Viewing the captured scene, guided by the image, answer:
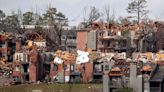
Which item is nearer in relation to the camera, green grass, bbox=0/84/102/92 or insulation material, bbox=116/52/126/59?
green grass, bbox=0/84/102/92

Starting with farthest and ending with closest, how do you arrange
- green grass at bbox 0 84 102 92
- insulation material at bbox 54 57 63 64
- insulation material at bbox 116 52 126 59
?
1. insulation material at bbox 54 57 63 64
2. insulation material at bbox 116 52 126 59
3. green grass at bbox 0 84 102 92

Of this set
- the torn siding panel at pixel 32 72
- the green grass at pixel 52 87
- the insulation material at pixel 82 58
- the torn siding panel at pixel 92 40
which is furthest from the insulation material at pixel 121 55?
the torn siding panel at pixel 32 72

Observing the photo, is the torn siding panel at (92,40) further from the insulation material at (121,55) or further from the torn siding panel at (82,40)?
the insulation material at (121,55)

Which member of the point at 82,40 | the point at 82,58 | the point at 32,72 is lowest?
the point at 32,72

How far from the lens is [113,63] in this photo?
166 ft

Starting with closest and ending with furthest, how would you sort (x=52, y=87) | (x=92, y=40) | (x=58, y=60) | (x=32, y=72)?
(x=52, y=87), (x=32, y=72), (x=58, y=60), (x=92, y=40)

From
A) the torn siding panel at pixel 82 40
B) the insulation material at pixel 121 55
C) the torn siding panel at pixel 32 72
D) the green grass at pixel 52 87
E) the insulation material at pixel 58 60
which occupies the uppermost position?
the torn siding panel at pixel 82 40

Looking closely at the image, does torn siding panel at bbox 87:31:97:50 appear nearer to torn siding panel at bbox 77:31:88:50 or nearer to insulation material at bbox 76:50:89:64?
torn siding panel at bbox 77:31:88:50

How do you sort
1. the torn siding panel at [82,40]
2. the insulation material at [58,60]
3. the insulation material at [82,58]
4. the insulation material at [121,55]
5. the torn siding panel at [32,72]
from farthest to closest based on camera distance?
the torn siding panel at [82,40] → the insulation material at [58,60] → the insulation material at [121,55] → the insulation material at [82,58] → the torn siding panel at [32,72]

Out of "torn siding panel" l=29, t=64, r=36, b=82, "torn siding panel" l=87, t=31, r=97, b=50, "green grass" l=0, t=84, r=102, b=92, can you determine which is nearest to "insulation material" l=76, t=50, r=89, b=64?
"torn siding panel" l=29, t=64, r=36, b=82

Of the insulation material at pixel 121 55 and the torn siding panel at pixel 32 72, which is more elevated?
the insulation material at pixel 121 55

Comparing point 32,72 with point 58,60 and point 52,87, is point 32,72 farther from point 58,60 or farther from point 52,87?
point 52,87

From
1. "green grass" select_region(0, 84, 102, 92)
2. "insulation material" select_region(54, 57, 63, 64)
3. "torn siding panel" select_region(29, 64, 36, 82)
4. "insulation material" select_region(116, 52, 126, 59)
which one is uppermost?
"insulation material" select_region(116, 52, 126, 59)

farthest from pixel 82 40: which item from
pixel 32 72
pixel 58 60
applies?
pixel 32 72
